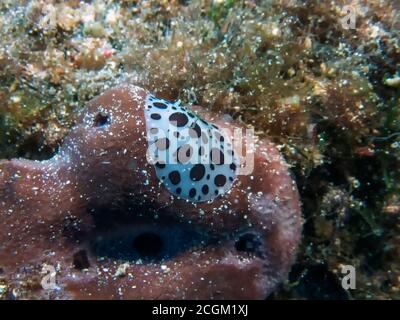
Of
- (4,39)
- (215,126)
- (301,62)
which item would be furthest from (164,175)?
(4,39)

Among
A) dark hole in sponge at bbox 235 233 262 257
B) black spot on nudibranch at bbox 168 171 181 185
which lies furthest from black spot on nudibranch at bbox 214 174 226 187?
dark hole in sponge at bbox 235 233 262 257

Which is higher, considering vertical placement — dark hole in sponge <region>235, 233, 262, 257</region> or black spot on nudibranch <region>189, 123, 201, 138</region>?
black spot on nudibranch <region>189, 123, 201, 138</region>

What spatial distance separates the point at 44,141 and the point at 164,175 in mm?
1495

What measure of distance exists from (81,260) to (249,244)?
141cm

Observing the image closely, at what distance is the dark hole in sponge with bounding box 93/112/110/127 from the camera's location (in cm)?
289

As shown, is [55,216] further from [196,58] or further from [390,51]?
[390,51]

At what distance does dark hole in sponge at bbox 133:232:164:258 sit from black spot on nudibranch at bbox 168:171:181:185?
1.72 feet

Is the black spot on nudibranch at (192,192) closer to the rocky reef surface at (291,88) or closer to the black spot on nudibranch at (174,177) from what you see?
the black spot on nudibranch at (174,177)

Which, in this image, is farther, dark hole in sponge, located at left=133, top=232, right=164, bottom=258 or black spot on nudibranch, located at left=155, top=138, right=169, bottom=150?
dark hole in sponge, located at left=133, top=232, right=164, bottom=258

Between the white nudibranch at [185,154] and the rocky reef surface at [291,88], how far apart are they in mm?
550

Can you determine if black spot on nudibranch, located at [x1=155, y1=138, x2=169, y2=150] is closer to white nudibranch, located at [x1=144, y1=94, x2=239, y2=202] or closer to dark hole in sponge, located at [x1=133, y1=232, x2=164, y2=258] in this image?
white nudibranch, located at [x1=144, y1=94, x2=239, y2=202]

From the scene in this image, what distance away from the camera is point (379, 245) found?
3.68 metres

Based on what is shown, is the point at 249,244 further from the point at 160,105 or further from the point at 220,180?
the point at 160,105

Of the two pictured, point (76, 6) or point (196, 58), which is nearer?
point (196, 58)
